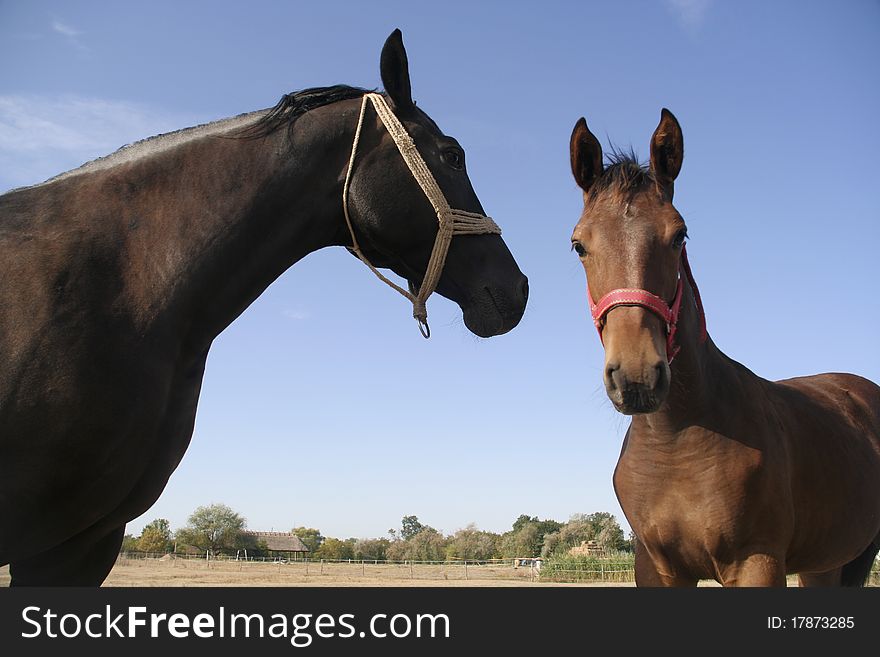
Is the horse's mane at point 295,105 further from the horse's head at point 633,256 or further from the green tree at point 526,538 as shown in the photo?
the green tree at point 526,538

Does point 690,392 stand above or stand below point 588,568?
above

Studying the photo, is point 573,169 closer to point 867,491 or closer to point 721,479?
point 721,479

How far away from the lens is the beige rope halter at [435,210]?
10.7 ft

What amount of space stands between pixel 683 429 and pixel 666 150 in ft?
4.82

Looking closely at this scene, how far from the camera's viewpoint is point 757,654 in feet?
7.73

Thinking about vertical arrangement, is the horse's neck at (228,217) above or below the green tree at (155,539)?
above

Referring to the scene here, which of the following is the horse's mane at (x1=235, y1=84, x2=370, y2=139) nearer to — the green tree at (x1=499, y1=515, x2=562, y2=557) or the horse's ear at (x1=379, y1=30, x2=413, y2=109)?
the horse's ear at (x1=379, y1=30, x2=413, y2=109)

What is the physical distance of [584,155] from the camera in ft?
12.5

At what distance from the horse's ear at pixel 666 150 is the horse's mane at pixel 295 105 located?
154 cm

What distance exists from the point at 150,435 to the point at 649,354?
200 cm

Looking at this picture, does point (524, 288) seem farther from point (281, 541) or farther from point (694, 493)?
point (281, 541)

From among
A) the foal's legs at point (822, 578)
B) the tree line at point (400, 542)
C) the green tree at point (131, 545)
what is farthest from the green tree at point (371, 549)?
the foal's legs at point (822, 578)

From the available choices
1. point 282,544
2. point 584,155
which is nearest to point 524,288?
point 584,155

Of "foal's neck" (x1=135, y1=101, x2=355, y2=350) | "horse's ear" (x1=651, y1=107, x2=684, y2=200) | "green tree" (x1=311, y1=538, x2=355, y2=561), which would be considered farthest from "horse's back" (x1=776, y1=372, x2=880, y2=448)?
"green tree" (x1=311, y1=538, x2=355, y2=561)
